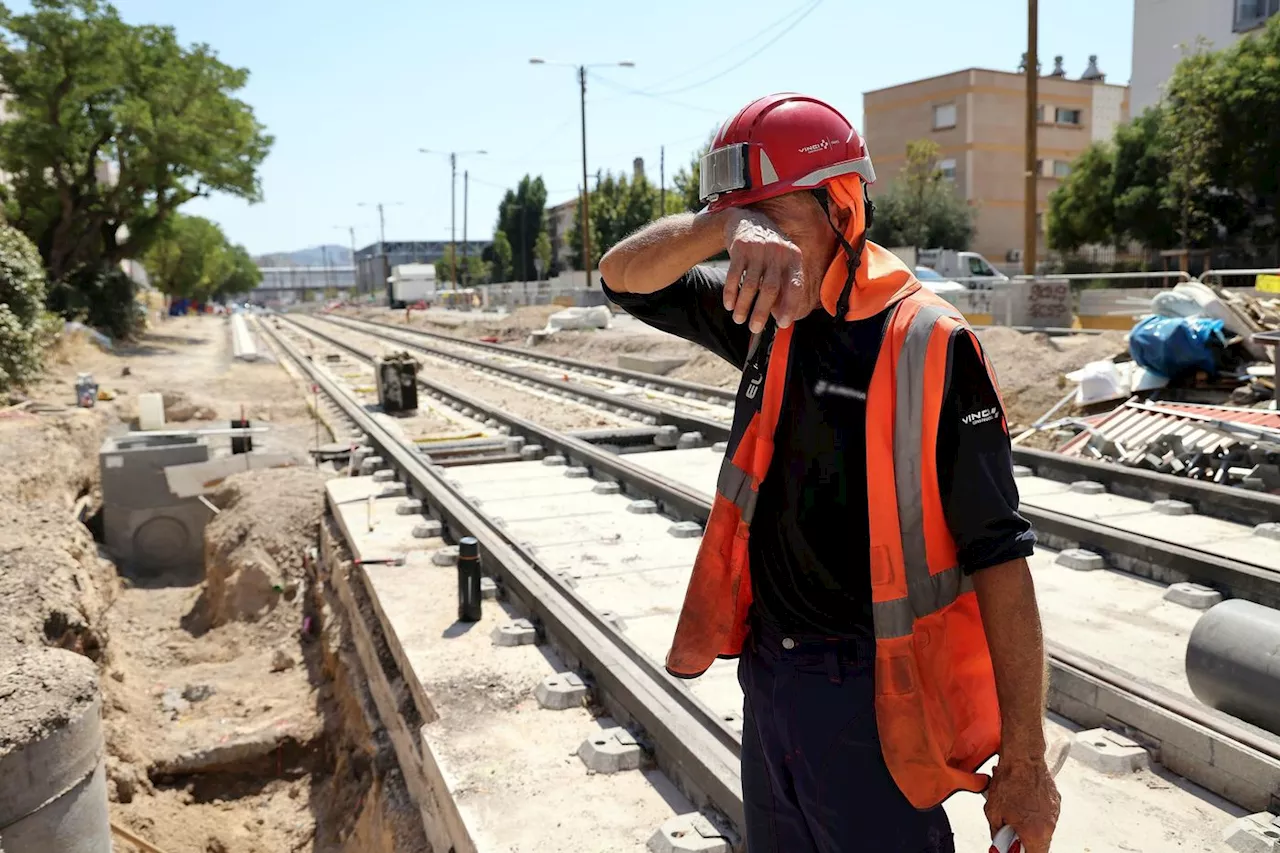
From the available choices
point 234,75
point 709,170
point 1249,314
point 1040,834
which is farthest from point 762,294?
point 234,75

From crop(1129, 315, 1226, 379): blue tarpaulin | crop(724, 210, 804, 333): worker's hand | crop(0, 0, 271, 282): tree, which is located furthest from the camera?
crop(0, 0, 271, 282): tree

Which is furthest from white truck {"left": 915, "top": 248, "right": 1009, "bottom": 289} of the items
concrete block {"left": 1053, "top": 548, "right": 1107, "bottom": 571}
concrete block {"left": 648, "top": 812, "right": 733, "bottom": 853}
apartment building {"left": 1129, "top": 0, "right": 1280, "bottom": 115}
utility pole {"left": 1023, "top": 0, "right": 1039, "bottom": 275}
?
concrete block {"left": 648, "top": 812, "right": 733, "bottom": 853}

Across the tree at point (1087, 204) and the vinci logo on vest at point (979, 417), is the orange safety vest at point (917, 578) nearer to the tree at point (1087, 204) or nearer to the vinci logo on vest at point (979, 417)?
the vinci logo on vest at point (979, 417)

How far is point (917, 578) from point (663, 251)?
83 cm

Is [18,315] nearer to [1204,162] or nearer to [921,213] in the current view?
[1204,162]

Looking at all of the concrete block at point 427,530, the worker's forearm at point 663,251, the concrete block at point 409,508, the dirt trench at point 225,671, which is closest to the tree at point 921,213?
the dirt trench at point 225,671

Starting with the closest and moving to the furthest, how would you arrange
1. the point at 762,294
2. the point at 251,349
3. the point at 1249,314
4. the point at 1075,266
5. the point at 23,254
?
the point at 762,294, the point at 1249,314, the point at 23,254, the point at 251,349, the point at 1075,266

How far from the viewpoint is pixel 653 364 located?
21.1 metres

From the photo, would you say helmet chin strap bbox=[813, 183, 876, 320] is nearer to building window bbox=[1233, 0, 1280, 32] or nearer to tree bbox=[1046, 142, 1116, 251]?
tree bbox=[1046, 142, 1116, 251]

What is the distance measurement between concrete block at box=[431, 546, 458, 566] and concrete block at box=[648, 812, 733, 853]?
3328 mm

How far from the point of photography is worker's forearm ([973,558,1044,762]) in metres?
1.86

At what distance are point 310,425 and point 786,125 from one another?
1470cm

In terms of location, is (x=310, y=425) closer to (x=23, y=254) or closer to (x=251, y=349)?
(x=23, y=254)

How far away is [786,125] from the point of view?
198 centimetres
